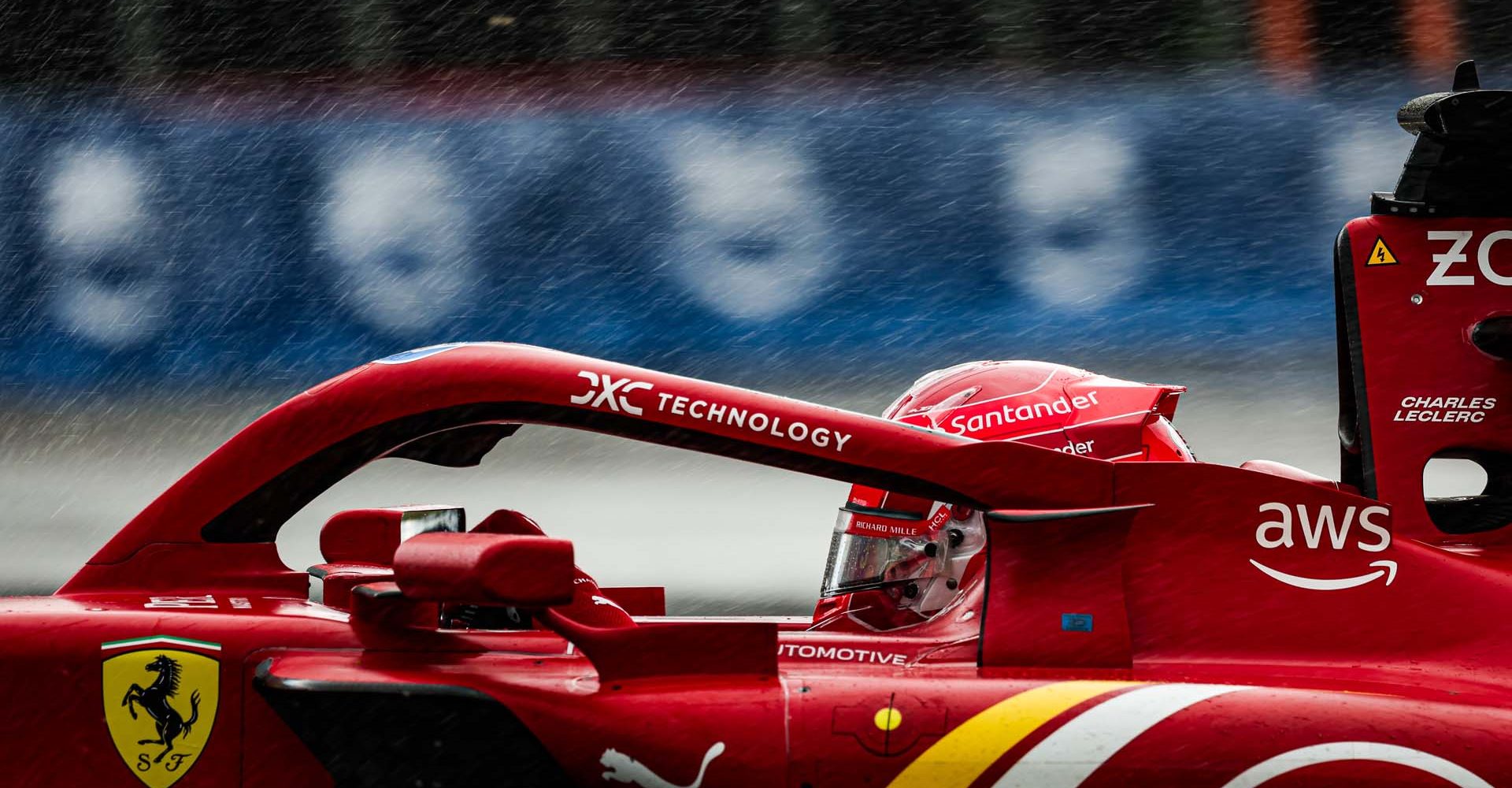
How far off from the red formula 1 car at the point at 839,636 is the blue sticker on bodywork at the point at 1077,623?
1 centimetres

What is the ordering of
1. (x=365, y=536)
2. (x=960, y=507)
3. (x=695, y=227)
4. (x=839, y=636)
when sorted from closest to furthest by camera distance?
1. (x=839, y=636)
2. (x=365, y=536)
3. (x=960, y=507)
4. (x=695, y=227)

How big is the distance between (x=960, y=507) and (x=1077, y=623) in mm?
928

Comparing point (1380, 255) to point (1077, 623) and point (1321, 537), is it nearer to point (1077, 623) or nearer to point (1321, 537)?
point (1321, 537)

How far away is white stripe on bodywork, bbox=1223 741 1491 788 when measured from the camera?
7.07 feet

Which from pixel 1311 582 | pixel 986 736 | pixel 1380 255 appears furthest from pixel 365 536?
pixel 1380 255

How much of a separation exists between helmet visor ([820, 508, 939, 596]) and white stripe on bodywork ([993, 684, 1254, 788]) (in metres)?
1.19

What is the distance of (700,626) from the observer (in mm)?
2432

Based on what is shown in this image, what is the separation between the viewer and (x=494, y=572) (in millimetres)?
2158

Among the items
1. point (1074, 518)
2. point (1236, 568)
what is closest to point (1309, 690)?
point (1236, 568)

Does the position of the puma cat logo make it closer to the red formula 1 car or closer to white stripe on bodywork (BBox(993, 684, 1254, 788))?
the red formula 1 car

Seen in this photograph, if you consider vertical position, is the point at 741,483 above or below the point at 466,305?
below

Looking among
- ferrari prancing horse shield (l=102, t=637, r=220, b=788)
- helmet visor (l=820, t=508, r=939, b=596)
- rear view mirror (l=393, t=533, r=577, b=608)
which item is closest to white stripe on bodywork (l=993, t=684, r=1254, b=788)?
rear view mirror (l=393, t=533, r=577, b=608)

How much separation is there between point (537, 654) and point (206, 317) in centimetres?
481

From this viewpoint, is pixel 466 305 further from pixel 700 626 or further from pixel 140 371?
pixel 700 626
